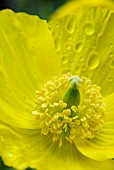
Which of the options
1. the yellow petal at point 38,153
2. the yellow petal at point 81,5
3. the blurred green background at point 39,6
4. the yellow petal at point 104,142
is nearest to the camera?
the yellow petal at point 38,153

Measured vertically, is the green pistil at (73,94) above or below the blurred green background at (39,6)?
below

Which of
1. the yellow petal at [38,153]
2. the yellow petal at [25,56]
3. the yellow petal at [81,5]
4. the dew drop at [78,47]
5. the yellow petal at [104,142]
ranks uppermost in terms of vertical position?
the yellow petal at [81,5]

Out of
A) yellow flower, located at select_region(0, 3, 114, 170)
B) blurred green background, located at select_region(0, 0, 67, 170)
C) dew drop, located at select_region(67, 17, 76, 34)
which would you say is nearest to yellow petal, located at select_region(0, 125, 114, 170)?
yellow flower, located at select_region(0, 3, 114, 170)

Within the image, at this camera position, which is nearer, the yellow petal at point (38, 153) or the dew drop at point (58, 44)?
the yellow petal at point (38, 153)

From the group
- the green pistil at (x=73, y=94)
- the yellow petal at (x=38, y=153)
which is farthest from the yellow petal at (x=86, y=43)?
the yellow petal at (x=38, y=153)

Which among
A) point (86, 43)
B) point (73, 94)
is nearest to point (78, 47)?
point (86, 43)

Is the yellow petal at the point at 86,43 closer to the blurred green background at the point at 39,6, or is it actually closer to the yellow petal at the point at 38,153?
the yellow petal at the point at 38,153
